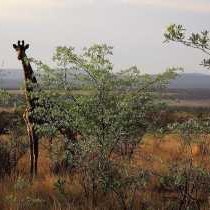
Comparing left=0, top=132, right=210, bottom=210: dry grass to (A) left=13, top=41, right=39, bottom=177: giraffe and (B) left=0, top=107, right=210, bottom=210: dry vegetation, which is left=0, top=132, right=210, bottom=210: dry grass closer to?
(B) left=0, top=107, right=210, bottom=210: dry vegetation

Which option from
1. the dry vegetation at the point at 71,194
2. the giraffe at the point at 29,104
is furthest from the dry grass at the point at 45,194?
the giraffe at the point at 29,104

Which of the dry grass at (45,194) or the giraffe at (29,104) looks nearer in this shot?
the dry grass at (45,194)

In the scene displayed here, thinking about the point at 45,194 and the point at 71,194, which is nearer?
the point at 71,194

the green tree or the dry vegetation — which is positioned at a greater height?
the green tree

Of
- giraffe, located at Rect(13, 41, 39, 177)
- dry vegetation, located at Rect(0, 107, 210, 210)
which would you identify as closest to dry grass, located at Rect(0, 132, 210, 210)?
dry vegetation, located at Rect(0, 107, 210, 210)

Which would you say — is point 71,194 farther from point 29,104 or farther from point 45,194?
point 29,104

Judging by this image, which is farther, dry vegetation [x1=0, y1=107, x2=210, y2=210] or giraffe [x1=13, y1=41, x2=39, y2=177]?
giraffe [x1=13, y1=41, x2=39, y2=177]

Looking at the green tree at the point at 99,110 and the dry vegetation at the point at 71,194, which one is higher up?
the green tree at the point at 99,110

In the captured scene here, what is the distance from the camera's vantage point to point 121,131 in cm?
955

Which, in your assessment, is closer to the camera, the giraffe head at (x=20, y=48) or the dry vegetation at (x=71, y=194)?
the dry vegetation at (x=71, y=194)

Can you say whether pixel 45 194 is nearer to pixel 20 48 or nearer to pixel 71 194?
pixel 71 194

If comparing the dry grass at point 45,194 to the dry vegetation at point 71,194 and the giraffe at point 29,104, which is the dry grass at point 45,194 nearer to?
the dry vegetation at point 71,194

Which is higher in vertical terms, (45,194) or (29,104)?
(29,104)

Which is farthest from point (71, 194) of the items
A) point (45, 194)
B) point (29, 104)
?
point (29, 104)
